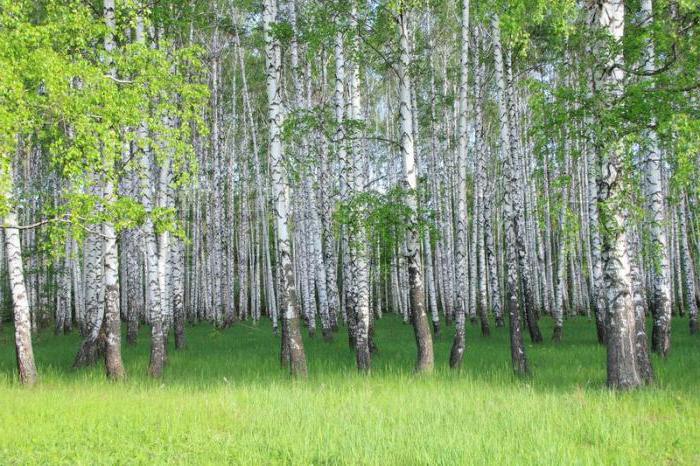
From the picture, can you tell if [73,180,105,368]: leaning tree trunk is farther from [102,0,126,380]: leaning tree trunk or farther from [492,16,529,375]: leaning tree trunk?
[492,16,529,375]: leaning tree trunk

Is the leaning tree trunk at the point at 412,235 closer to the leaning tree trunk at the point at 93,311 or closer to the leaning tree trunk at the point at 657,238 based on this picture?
the leaning tree trunk at the point at 657,238

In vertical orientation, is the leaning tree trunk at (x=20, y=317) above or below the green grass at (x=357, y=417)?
above

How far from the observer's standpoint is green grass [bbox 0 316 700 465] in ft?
18.1

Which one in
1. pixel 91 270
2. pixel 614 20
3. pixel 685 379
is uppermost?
pixel 614 20

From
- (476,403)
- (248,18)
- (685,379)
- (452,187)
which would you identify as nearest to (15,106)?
(476,403)

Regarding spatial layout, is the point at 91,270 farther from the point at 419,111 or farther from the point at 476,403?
the point at 419,111

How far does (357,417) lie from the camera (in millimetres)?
7027

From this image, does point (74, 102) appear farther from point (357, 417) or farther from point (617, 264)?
point (617, 264)

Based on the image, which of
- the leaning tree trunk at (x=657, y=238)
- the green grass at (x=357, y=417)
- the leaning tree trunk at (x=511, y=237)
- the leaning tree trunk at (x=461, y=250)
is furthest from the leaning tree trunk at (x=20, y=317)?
the leaning tree trunk at (x=657, y=238)

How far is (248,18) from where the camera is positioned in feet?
75.6

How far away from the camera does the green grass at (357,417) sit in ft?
18.1

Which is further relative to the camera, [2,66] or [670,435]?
[2,66]

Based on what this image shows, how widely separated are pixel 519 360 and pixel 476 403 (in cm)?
308

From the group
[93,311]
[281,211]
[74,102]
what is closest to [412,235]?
[281,211]
